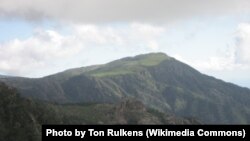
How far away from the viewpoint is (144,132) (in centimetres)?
7400

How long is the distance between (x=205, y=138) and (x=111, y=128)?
52.1ft

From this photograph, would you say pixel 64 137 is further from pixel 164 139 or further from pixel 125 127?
pixel 164 139

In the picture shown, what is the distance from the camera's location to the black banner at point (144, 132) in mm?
72812

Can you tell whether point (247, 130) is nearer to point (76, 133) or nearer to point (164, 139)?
point (164, 139)

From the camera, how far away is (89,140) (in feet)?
246

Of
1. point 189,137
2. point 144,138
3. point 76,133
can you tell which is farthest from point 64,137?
point 189,137

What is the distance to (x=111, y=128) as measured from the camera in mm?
74438

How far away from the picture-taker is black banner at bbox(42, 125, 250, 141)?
7281 cm

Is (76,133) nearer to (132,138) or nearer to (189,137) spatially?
(132,138)

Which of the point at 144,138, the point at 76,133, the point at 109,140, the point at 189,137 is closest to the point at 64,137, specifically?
the point at 76,133

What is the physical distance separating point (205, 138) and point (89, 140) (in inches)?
773

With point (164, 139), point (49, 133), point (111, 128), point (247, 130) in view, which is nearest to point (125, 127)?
point (111, 128)

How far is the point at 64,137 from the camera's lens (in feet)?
244

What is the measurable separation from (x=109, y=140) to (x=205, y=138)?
16.1 meters
